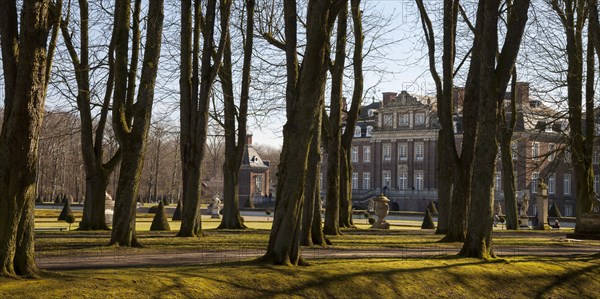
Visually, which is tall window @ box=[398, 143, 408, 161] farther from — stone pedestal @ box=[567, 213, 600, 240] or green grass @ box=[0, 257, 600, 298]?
green grass @ box=[0, 257, 600, 298]

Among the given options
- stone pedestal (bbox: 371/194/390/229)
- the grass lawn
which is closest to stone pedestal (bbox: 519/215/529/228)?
stone pedestal (bbox: 371/194/390/229)

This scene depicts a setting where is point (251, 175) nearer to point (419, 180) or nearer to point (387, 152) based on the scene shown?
point (387, 152)

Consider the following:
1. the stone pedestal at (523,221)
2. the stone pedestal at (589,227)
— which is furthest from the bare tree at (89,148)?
the stone pedestal at (523,221)

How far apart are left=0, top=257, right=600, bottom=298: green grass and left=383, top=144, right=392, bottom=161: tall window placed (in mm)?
60242

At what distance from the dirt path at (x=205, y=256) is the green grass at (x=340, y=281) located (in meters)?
0.98

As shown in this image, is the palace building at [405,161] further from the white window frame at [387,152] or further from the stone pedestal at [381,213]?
the stone pedestal at [381,213]

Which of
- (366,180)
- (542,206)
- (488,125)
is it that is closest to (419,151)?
(366,180)

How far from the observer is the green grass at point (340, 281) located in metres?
9.77

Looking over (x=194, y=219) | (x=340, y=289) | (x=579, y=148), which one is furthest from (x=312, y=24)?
(x=579, y=148)

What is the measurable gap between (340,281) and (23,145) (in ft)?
15.7

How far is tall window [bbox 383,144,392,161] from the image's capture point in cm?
7614

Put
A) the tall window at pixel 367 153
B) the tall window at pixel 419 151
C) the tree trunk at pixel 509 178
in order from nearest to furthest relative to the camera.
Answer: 1. the tree trunk at pixel 509 178
2. the tall window at pixel 419 151
3. the tall window at pixel 367 153

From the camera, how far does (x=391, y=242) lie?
1997 centimetres

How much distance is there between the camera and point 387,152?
251 feet
